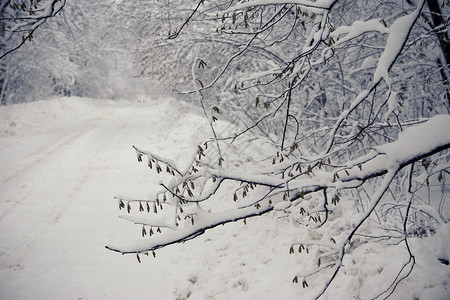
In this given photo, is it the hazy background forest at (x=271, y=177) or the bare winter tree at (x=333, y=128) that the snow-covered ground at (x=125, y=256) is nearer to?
the hazy background forest at (x=271, y=177)

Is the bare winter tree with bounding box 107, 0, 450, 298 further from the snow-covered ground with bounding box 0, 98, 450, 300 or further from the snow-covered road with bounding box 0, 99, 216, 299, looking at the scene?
the snow-covered road with bounding box 0, 99, 216, 299

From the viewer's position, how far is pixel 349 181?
216 cm

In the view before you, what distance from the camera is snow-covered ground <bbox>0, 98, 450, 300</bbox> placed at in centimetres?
366

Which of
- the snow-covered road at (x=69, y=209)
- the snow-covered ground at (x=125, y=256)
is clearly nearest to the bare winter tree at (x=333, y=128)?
the snow-covered ground at (x=125, y=256)

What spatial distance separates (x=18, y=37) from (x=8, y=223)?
15.6m

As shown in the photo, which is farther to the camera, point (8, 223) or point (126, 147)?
point (126, 147)

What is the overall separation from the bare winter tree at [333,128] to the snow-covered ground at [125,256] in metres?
0.28

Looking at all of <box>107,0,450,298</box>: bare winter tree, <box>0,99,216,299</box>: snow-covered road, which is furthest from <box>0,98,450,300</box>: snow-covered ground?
<box>107,0,450,298</box>: bare winter tree

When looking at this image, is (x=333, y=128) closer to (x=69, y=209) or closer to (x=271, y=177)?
(x=271, y=177)

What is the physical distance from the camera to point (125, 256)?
5.67 m

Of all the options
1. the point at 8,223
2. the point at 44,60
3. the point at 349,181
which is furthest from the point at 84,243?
the point at 44,60

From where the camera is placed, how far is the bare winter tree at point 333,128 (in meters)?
2.02

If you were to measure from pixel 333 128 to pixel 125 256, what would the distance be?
4.88m

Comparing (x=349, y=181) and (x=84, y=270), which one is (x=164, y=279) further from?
(x=349, y=181)
